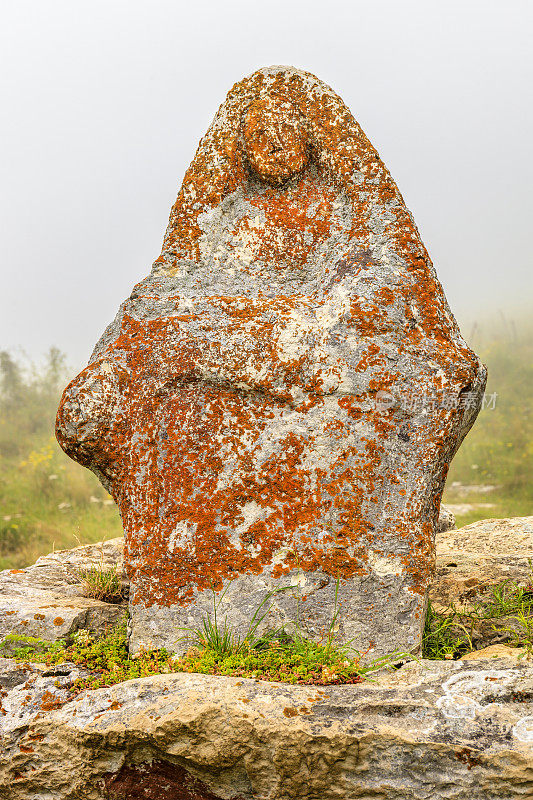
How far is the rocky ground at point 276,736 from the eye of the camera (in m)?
2.70

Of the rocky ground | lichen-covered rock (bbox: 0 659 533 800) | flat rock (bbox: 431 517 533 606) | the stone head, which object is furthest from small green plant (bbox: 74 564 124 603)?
the stone head

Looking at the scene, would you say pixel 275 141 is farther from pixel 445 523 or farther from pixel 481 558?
pixel 445 523

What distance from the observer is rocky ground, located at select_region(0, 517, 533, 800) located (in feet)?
8.87

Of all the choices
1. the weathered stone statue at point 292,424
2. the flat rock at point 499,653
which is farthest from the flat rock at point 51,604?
the flat rock at point 499,653

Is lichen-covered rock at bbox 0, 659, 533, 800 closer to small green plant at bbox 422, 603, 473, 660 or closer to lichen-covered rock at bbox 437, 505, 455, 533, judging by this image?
small green plant at bbox 422, 603, 473, 660

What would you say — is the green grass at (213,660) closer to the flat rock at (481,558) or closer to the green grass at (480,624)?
the green grass at (480,624)

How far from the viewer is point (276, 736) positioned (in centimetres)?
274

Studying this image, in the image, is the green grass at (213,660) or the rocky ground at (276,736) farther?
the green grass at (213,660)

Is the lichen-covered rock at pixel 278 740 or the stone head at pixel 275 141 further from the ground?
the stone head at pixel 275 141

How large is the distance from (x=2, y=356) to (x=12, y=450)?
2.21 m

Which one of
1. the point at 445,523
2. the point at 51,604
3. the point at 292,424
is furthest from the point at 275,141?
the point at 445,523

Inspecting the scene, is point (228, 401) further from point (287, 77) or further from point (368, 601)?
point (287, 77)

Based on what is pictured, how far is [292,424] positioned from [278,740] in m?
1.50

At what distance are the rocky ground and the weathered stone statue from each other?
527mm
